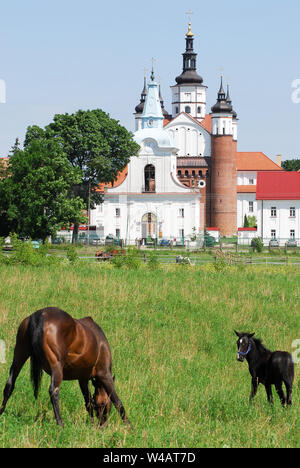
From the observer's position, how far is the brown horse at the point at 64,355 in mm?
7801

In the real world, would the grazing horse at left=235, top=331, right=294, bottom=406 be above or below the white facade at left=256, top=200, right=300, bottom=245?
below

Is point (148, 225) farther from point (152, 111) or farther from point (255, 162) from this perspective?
point (255, 162)

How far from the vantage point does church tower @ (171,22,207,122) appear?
103188 millimetres

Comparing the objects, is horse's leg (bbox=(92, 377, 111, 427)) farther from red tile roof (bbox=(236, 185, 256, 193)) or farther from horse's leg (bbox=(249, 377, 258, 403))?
red tile roof (bbox=(236, 185, 256, 193))

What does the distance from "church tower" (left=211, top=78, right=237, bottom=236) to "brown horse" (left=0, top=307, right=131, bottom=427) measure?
8053 cm

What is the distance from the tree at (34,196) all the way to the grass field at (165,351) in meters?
21.0

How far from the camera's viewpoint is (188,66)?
103688mm

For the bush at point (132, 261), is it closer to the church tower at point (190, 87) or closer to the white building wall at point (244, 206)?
the white building wall at point (244, 206)

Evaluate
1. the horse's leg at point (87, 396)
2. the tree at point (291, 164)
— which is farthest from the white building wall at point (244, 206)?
the horse's leg at point (87, 396)

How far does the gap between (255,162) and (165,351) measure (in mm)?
99552

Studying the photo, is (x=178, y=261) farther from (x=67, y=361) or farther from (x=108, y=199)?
(x=108, y=199)

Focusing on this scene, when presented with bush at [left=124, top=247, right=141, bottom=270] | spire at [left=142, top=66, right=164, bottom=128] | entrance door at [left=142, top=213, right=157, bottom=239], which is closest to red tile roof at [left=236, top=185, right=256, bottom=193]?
spire at [left=142, top=66, right=164, bottom=128]

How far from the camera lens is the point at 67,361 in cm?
804
